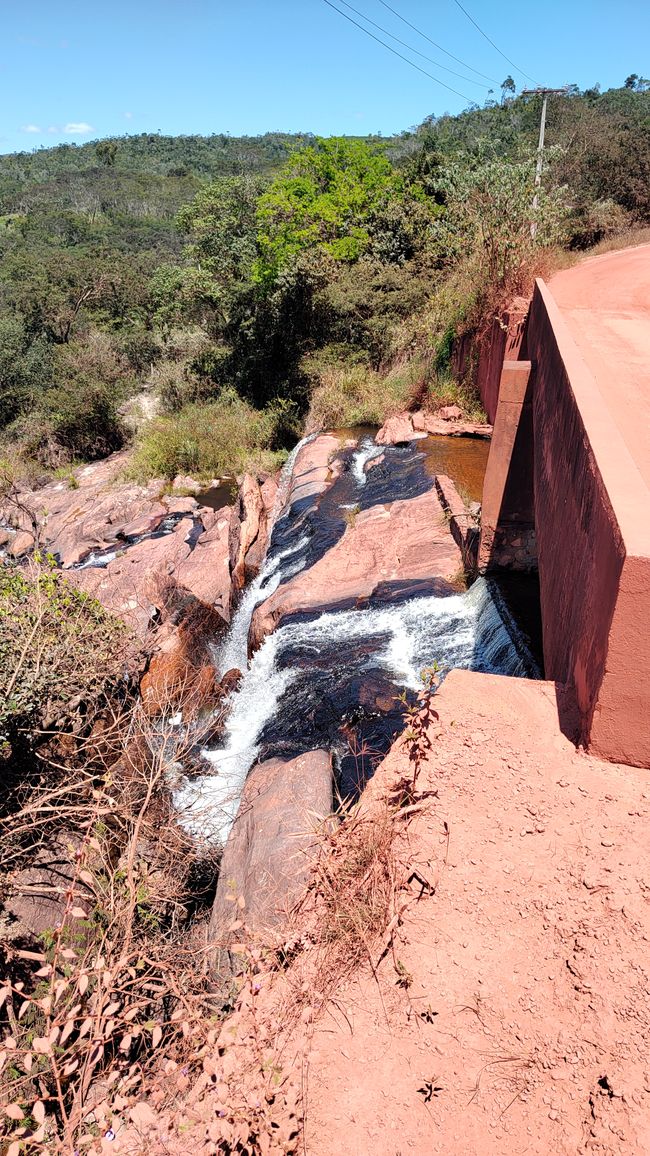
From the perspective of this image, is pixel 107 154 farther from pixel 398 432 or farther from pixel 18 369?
pixel 398 432

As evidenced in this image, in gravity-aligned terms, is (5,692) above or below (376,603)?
above

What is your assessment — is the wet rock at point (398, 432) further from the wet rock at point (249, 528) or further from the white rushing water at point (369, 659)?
the white rushing water at point (369, 659)

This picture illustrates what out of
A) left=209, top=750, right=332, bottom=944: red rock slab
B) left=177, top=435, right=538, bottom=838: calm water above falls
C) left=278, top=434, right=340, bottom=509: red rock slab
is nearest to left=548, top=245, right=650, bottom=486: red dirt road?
left=177, top=435, right=538, bottom=838: calm water above falls

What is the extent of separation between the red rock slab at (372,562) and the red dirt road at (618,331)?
2909mm

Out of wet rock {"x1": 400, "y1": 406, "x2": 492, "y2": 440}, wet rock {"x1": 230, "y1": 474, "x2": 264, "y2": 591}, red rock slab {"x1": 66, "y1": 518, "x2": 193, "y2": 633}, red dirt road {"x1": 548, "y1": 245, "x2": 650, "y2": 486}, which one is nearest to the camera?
red dirt road {"x1": 548, "y1": 245, "x2": 650, "y2": 486}

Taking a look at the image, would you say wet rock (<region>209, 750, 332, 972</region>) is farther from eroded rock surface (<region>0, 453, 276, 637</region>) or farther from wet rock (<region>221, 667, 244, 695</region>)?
eroded rock surface (<region>0, 453, 276, 637</region>)

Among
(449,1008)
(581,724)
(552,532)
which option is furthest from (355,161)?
(449,1008)

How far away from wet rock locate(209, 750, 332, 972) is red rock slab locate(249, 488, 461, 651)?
2.64 m

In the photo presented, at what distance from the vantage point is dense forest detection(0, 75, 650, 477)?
45.3 ft

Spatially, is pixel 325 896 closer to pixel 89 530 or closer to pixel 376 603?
pixel 376 603

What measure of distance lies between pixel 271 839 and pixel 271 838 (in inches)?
0.5

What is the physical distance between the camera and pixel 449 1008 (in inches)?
102

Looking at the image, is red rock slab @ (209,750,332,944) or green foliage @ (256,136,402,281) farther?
green foliage @ (256,136,402,281)

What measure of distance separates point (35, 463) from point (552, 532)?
58.4ft
